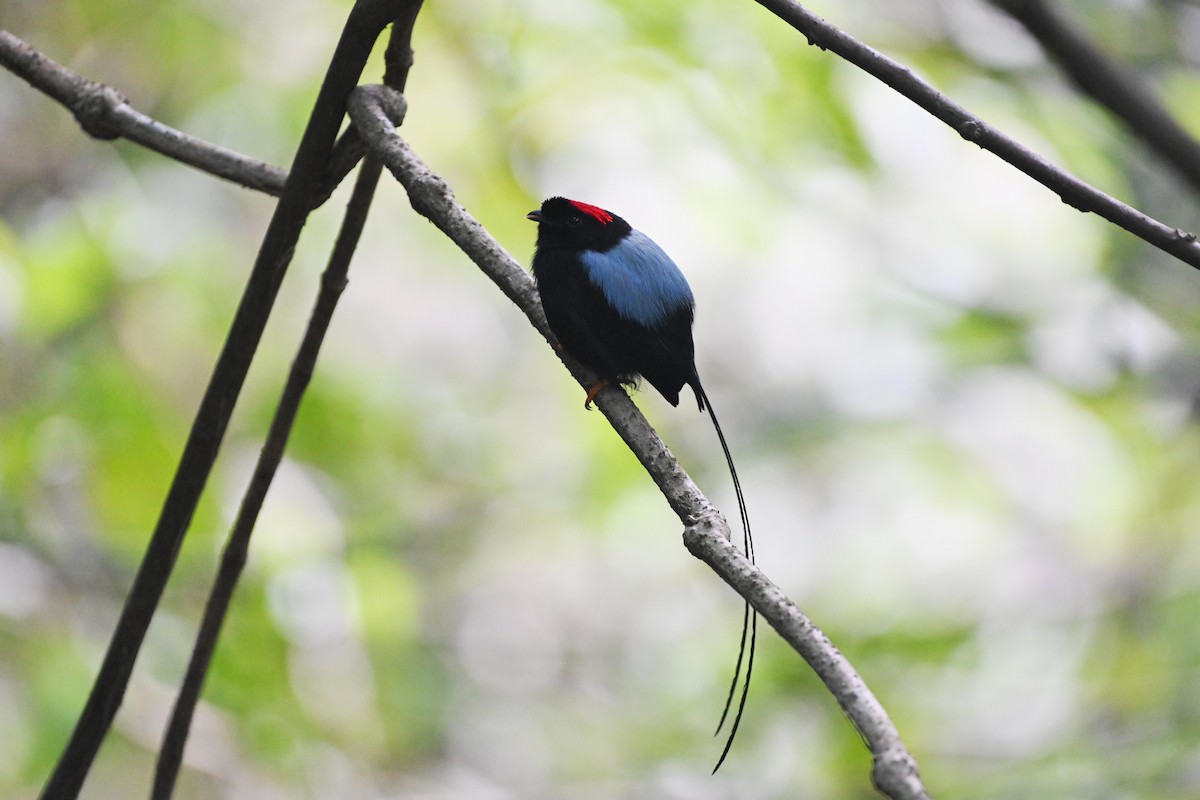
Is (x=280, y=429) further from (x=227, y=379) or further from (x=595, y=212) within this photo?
(x=595, y=212)

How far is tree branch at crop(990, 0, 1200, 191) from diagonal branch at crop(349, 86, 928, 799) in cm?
99

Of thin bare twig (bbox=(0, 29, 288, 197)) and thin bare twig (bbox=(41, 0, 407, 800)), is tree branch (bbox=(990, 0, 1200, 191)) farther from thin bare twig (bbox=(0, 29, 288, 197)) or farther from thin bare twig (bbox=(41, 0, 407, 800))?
thin bare twig (bbox=(0, 29, 288, 197))

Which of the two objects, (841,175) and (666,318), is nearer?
(666,318)

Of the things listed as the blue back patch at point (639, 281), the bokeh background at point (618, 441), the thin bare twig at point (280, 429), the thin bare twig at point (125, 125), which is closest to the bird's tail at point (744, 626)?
the blue back patch at point (639, 281)

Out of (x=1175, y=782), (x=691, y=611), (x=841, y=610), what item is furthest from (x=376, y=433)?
(x=1175, y=782)

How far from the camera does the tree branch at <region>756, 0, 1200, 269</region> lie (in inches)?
41.9

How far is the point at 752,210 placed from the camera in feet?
15.3

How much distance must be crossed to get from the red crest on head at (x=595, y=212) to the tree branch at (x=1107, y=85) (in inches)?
30.9

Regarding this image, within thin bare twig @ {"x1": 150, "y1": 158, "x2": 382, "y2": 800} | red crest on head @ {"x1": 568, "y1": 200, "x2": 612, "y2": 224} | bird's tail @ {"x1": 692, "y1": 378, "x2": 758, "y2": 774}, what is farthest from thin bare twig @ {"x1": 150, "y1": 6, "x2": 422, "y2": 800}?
bird's tail @ {"x1": 692, "y1": 378, "x2": 758, "y2": 774}

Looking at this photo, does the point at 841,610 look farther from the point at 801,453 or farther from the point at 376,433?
the point at 376,433

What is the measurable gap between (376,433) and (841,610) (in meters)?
2.12

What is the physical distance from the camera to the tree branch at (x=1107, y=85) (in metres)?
1.76

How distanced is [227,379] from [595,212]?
2.53ft

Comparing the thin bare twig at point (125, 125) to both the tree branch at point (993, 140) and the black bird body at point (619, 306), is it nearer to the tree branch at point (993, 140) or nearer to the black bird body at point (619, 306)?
the black bird body at point (619, 306)
